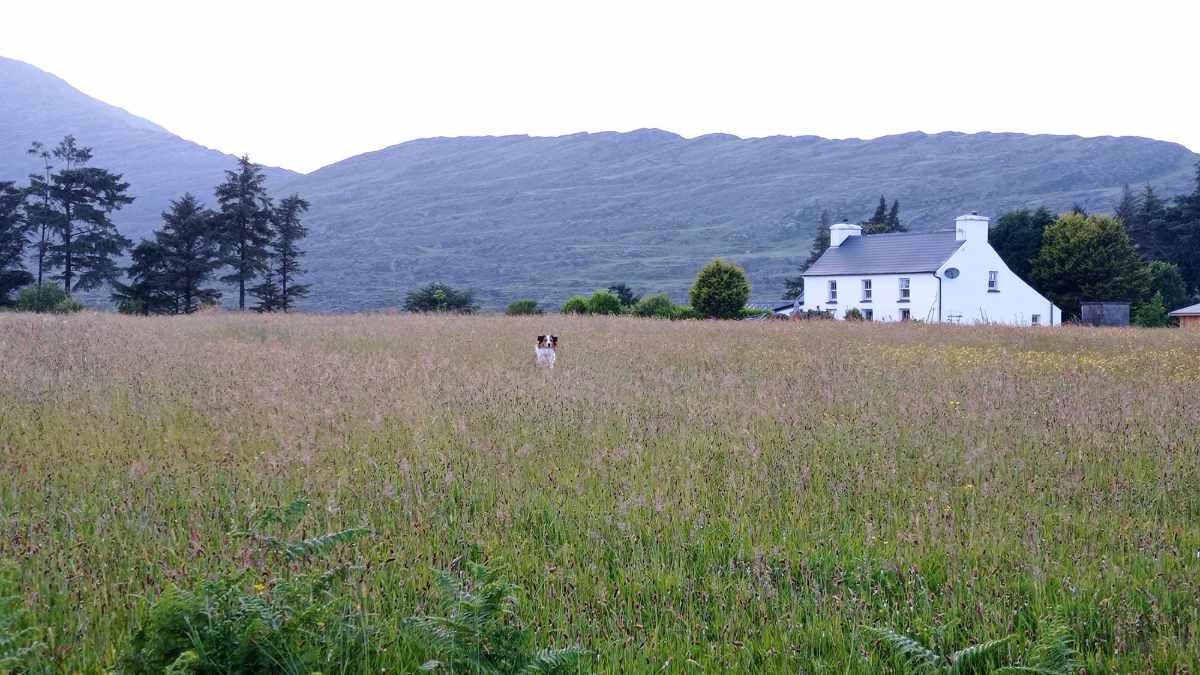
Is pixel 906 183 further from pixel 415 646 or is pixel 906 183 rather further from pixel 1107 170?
Result: pixel 415 646

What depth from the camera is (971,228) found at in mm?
50062

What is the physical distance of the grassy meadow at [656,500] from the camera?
387 cm

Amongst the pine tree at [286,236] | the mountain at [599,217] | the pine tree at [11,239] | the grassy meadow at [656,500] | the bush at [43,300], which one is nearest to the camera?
the grassy meadow at [656,500]

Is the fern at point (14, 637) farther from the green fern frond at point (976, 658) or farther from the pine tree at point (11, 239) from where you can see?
the pine tree at point (11, 239)

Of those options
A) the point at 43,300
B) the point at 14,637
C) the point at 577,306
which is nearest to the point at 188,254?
the point at 43,300

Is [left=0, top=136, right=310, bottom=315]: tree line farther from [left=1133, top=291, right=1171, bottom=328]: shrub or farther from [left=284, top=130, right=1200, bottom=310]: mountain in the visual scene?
[left=1133, top=291, right=1171, bottom=328]: shrub

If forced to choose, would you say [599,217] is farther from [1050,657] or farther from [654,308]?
[1050,657]

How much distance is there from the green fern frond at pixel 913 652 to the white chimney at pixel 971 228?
50367mm

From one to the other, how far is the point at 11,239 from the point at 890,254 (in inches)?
1942

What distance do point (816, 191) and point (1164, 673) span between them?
18330cm

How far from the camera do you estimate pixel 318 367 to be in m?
11.9

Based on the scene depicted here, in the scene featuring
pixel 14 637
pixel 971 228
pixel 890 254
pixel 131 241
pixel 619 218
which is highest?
pixel 619 218

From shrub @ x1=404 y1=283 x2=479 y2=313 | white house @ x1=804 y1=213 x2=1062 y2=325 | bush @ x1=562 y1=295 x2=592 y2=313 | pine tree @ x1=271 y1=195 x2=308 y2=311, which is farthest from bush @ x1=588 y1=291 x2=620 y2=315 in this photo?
pine tree @ x1=271 y1=195 x2=308 y2=311

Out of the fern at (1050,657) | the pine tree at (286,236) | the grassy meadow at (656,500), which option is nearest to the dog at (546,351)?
the grassy meadow at (656,500)
